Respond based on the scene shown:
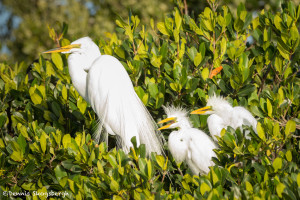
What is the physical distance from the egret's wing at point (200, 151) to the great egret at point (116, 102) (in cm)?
39

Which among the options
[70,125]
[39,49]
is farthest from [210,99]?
[39,49]

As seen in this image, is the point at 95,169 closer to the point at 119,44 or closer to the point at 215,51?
the point at 215,51

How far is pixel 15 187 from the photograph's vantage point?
2602mm

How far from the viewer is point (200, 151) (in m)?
2.74

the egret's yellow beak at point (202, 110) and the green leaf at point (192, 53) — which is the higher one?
the green leaf at point (192, 53)

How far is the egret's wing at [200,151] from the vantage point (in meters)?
2.73

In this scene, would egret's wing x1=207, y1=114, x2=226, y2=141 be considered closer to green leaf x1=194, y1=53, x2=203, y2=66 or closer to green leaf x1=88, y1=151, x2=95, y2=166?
green leaf x1=194, y1=53, x2=203, y2=66

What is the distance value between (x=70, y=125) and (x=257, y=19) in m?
1.76

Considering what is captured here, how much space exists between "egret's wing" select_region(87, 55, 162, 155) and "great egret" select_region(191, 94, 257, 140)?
1.60 ft

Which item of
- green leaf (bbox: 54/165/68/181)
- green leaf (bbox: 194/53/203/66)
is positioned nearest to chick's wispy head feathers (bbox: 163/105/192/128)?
green leaf (bbox: 194/53/203/66)

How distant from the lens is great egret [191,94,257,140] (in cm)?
270

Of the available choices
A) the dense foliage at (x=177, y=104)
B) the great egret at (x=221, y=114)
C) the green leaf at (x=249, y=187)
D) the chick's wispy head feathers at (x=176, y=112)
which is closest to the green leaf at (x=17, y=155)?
the dense foliage at (x=177, y=104)

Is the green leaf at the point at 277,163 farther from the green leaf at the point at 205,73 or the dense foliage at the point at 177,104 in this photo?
the green leaf at the point at 205,73

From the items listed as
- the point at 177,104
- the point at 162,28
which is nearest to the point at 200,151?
the point at 177,104
